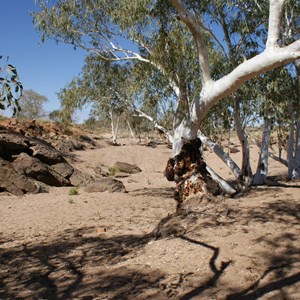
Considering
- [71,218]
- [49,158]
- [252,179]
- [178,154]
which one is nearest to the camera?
[178,154]

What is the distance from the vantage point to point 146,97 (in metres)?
11.2

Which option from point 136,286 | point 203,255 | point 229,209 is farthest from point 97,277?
point 229,209

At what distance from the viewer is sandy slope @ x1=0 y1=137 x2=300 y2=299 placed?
355cm

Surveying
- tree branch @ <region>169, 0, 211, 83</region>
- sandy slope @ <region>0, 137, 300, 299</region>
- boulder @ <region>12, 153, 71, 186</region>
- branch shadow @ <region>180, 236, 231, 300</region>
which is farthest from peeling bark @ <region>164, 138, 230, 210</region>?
boulder @ <region>12, 153, 71, 186</region>

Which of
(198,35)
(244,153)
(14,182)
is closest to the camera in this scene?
(198,35)

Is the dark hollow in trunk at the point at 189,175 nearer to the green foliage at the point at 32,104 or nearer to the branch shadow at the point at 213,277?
the branch shadow at the point at 213,277

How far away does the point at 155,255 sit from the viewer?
455 centimetres

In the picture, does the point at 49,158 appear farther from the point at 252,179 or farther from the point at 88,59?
the point at 252,179

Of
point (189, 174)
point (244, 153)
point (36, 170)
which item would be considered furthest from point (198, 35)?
point (36, 170)

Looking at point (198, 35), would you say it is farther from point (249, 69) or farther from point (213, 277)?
point (213, 277)

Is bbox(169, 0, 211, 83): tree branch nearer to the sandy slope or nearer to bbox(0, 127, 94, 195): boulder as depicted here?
the sandy slope

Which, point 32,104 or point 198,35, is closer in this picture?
point 198,35

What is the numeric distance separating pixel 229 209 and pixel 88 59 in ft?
25.5

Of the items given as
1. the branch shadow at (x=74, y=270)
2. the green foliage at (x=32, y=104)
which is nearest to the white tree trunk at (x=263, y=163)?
the branch shadow at (x=74, y=270)
